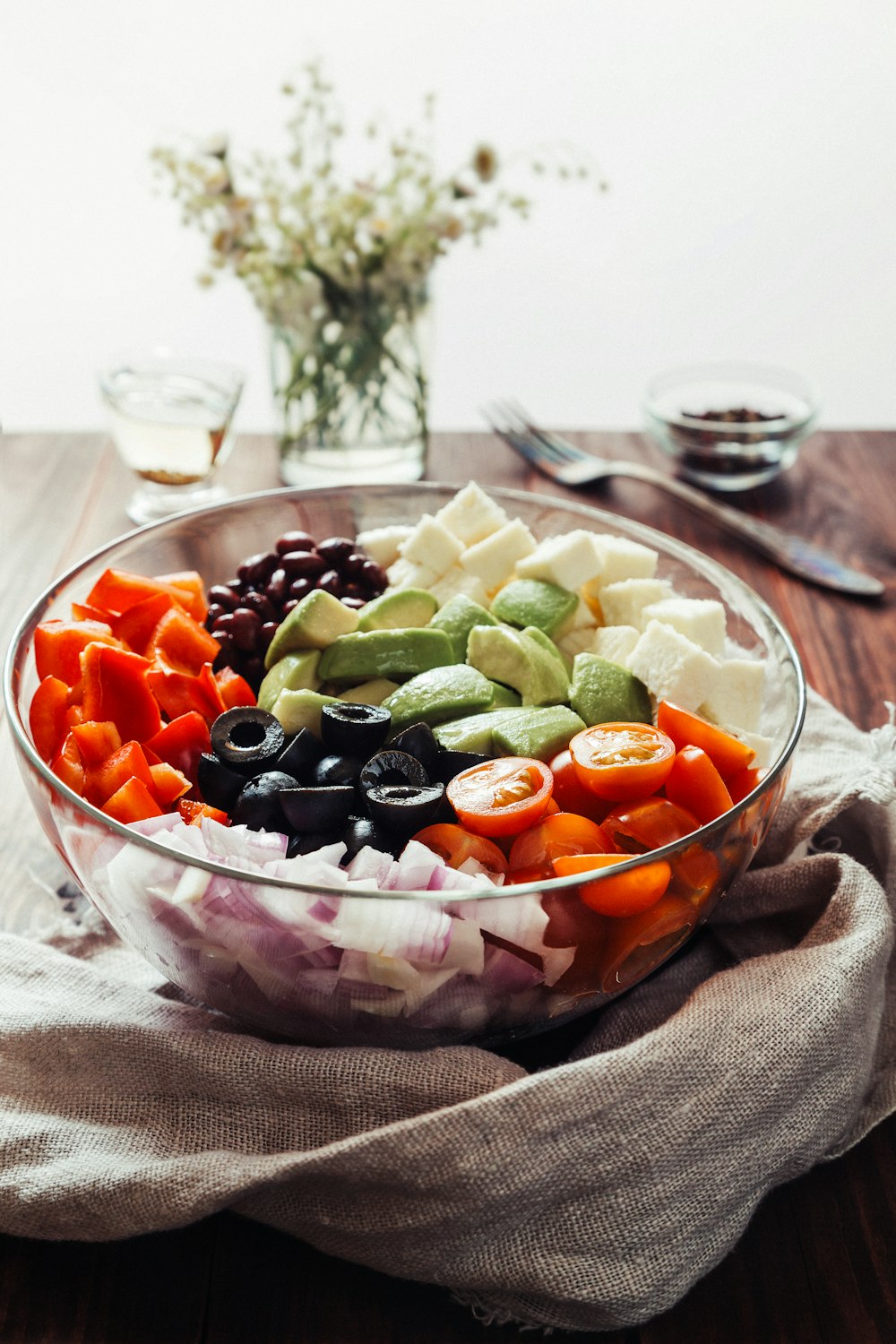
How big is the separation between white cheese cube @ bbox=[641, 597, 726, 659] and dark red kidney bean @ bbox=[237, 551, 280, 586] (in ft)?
1.50

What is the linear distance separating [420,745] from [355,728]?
66 mm

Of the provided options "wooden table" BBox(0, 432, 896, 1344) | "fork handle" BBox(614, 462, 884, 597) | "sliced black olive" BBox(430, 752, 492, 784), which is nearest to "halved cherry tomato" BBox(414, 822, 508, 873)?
"sliced black olive" BBox(430, 752, 492, 784)

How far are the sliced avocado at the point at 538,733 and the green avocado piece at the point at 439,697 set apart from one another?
0.19ft

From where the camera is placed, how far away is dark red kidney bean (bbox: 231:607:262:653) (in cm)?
145

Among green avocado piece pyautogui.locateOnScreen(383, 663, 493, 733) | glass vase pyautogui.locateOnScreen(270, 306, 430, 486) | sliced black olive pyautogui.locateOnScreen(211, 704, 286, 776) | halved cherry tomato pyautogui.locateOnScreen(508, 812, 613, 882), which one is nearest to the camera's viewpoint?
halved cherry tomato pyautogui.locateOnScreen(508, 812, 613, 882)

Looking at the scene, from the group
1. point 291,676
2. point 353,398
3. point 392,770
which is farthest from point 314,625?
point 353,398

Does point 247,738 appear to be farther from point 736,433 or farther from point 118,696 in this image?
point 736,433

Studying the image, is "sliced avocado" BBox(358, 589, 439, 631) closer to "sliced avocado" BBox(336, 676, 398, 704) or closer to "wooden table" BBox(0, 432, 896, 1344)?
"sliced avocado" BBox(336, 676, 398, 704)

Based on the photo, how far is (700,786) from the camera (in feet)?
3.75

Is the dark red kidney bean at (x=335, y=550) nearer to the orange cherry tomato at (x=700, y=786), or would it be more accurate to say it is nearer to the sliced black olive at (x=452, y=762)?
the sliced black olive at (x=452, y=762)

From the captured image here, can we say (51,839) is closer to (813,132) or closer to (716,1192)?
(716,1192)

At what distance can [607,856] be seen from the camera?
1.03 meters

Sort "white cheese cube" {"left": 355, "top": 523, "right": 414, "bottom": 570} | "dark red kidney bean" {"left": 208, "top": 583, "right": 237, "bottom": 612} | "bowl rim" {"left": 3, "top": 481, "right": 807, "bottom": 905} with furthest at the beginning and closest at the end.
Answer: "white cheese cube" {"left": 355, "top": 523, "right": 414, "bottom": 570}, "dark red kidney bean" {"left": 208, "top": 583, "right": 237, "bottom": 612}, "bowl rim" {"left": 3, "top": 481, "right": 807, "bottom": 905}

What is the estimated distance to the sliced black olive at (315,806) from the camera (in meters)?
1.11
